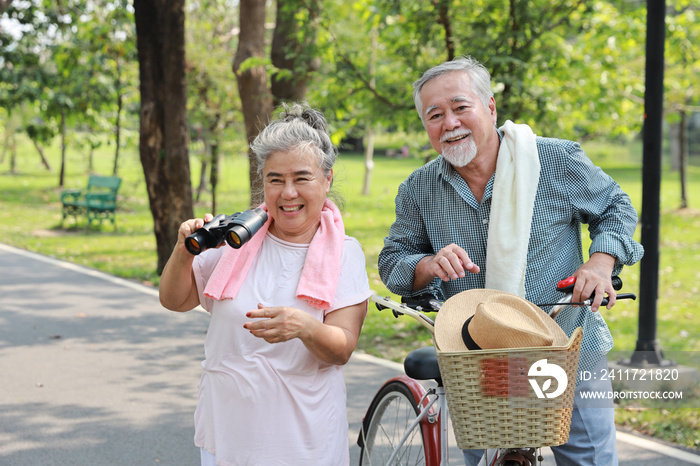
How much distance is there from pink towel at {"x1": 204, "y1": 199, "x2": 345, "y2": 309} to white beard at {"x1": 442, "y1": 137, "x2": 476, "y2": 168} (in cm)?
52

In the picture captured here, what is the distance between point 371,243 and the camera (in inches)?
619

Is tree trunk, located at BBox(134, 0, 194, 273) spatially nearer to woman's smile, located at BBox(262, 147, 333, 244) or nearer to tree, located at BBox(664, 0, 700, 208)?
tree, located at BBox(664, 0, 700, 208)

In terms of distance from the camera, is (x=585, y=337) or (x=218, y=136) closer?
(x=585, y=337)

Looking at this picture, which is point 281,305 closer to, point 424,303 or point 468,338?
point 424,303

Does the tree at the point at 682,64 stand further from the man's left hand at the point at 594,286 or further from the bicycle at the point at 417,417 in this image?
the man's left hand at the point at 594,286

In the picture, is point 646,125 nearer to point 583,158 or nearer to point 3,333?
point 583,158

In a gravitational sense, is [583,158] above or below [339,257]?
above

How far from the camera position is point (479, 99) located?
115 inches

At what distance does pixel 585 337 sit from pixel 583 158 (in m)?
0.69

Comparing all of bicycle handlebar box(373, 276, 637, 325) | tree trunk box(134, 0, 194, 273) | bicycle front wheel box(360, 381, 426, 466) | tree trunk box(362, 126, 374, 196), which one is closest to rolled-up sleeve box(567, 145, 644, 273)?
bicycle handlebar box(373, 276, 637, 325)

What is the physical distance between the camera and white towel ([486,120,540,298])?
286cm

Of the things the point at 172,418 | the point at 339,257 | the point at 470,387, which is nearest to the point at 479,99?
the point at 339,257

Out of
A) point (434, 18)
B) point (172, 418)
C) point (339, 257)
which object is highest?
point (434, 18)

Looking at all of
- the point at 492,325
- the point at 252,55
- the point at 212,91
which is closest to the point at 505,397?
the point at 492,325
